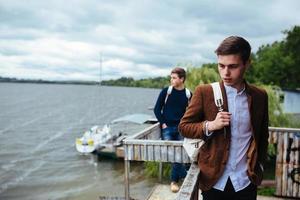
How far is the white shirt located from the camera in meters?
2.31

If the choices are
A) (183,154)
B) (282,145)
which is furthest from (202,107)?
(282,145)

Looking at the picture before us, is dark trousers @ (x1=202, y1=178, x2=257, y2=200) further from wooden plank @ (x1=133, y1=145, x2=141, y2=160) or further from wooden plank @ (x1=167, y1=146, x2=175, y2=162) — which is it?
wooden plank @ (x1=133, y1=145, x2=141, y2=160)

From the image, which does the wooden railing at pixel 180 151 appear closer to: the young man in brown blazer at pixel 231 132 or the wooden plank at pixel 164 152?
the wooden plank at pixel 164 152

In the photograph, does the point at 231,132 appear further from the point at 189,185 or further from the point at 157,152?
the point at 157,152

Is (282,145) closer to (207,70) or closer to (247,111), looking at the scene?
(247,111)

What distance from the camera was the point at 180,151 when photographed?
438 cm

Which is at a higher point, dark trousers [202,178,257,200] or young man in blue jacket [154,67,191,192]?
young man in blue jacket [154,67,191,192]

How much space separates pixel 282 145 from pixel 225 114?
4357 millimetres

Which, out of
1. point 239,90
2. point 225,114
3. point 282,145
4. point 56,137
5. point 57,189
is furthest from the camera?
point 56,137

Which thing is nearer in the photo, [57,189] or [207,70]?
[207,70]

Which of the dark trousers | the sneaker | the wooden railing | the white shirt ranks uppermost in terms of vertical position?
the white shirt

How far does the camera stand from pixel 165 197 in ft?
18.0

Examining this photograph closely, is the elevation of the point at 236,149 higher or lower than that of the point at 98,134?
higher

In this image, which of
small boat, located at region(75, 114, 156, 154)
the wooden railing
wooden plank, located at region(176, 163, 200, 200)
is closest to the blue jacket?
the wooden railing
